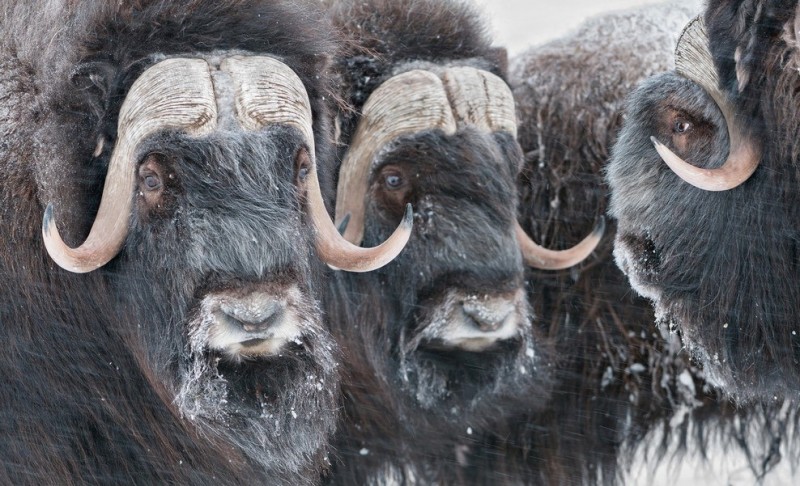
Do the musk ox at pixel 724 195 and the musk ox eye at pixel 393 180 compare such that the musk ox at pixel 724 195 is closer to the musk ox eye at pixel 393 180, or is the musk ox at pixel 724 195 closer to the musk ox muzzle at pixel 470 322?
the musk ox muzzle at pixel 470 322

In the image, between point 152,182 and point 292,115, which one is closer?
point 152,182

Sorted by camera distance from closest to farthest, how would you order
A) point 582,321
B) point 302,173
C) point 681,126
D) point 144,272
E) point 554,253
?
point 144,272
point 302,173
point 681,126
point 554,253
point 582,321

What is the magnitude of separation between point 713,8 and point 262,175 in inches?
68.0

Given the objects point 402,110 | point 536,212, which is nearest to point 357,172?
point 402,110

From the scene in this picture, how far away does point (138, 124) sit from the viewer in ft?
12.3

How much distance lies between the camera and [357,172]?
505 centimetres

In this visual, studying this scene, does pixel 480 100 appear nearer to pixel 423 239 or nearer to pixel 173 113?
pixel 423 239

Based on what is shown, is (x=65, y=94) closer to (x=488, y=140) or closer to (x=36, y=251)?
(x=36, y=251)

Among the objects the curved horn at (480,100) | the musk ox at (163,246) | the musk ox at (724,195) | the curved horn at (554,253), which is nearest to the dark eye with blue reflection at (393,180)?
the curved horn at (480,100)

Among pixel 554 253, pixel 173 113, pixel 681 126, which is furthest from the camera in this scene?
pixel 554 253

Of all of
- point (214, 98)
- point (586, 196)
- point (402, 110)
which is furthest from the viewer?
point (586, 196)

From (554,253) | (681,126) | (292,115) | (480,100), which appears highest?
(292,115)

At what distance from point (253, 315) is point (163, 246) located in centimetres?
47

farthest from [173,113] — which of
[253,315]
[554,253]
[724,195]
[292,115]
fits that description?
[554,253]
